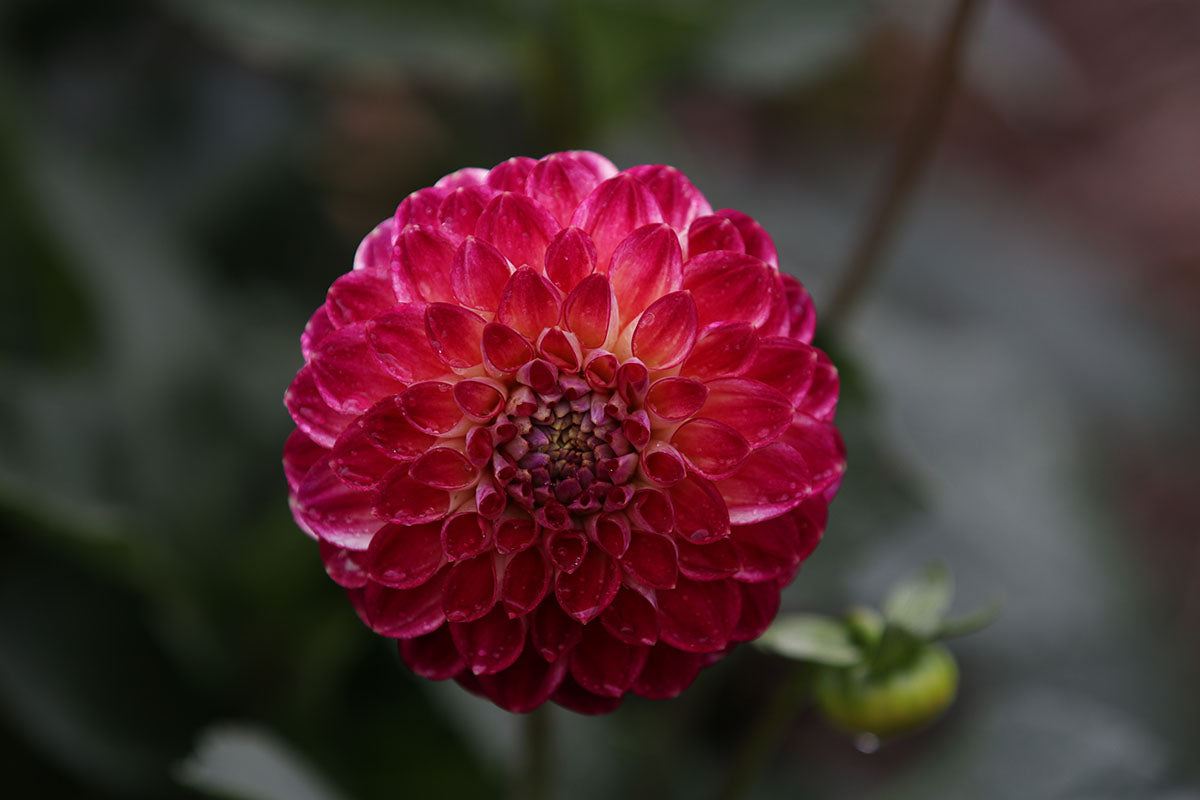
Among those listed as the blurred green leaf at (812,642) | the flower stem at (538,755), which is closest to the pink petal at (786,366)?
the blurred green leaf at (812,642)

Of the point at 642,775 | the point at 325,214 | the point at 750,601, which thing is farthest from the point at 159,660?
the point at 750,601

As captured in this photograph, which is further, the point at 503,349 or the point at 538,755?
the point at 538,755

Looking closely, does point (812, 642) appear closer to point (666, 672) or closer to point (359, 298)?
point (666, 672)

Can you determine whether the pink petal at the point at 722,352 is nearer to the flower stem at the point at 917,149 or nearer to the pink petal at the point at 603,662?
the pink petal at the point at 603,662

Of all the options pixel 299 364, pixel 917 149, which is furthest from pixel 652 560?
pixel 299 364

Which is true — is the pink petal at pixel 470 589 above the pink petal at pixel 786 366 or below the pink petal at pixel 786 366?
below

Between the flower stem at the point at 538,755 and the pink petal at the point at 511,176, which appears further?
the flower stem at the point at 538,755

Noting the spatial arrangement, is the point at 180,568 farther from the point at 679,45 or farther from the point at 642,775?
the point at 679,45
